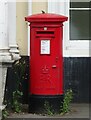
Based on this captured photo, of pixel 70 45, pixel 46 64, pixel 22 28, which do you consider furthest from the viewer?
pixel 70 45

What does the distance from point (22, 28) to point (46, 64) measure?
1.59 m

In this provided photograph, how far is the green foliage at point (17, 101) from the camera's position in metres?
8.81

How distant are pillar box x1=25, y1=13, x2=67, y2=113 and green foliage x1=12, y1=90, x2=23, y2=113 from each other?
1.06 feet

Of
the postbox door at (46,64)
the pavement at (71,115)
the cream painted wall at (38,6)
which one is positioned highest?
the cream painted wall at (38,6)

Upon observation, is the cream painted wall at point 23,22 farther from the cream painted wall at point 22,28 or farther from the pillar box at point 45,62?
the pillar box at point 45,62

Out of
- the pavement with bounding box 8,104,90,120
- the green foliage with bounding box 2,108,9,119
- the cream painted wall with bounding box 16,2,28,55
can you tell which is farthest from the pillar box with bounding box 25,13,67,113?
the cream painted wall with bounding box 16,2,28,55

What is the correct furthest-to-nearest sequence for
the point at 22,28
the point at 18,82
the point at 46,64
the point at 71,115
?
the point at 22,28, the point at 18,82, the point at 71,115, the point at 46,64

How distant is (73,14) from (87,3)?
1.17 feet

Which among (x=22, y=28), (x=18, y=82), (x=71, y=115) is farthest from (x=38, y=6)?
(x=71, y=115)

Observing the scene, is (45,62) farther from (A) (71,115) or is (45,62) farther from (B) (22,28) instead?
(B) (22,28)

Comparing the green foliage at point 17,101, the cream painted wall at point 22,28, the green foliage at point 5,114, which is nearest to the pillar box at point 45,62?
the green foliage at point 17,101

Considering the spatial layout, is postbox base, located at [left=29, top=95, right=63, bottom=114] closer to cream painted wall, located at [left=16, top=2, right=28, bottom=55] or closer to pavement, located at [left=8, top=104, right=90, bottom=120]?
pavement, located at [left=8, top=104, right=90, bottom=120]

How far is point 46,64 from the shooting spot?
27.9 feet

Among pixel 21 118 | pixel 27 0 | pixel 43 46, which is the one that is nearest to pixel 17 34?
pixel 27 0
